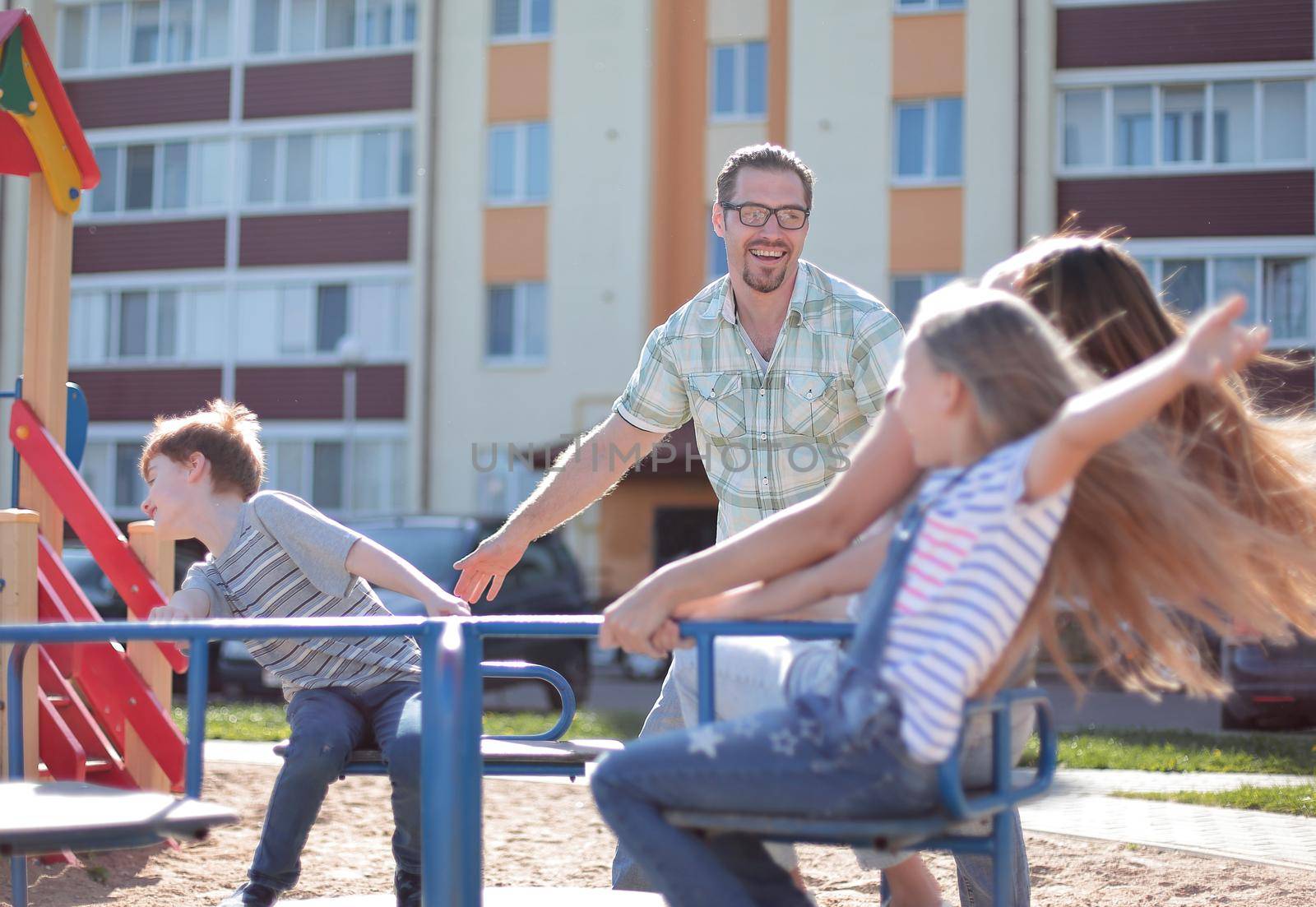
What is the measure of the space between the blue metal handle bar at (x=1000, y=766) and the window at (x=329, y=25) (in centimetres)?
2492

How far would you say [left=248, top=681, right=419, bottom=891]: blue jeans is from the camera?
333 centimetres

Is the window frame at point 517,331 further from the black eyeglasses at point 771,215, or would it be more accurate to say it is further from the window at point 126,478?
the black eyeglasses at point 771,215

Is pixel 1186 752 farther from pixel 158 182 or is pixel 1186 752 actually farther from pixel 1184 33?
pixel 158 182

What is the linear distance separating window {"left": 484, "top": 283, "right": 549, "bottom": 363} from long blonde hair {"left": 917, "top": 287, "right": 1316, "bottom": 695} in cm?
2243

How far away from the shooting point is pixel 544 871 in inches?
209

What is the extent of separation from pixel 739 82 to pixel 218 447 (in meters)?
21.3

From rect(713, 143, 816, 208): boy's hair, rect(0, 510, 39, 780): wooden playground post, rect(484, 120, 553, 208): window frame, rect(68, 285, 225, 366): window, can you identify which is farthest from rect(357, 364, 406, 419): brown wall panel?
rect(713, 143, 816, 208): boy's hair

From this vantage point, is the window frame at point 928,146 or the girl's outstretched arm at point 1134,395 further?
the window frame at point 928,146

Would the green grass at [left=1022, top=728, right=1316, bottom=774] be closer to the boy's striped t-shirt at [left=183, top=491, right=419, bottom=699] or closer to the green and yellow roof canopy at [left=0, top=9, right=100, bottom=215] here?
the boy's striped t-shirt at [left=183, top=491, right=419, bottom=699]

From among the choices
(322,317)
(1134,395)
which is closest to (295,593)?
(1134,395)

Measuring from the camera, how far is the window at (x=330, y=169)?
25.7 m

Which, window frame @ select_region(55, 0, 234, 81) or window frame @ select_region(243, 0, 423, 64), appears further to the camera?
window frame @ select_region(55, 0, 234, 81)

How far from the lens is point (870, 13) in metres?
23.3

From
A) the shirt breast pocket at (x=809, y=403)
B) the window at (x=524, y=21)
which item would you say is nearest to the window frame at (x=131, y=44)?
the window at (x=524, y=21)
